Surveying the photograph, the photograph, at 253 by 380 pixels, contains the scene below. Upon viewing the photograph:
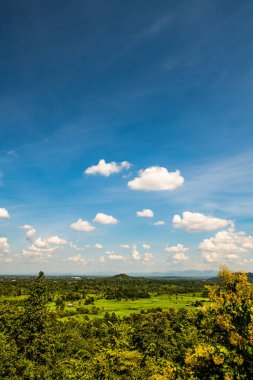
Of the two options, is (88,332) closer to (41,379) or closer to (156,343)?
(156,343)

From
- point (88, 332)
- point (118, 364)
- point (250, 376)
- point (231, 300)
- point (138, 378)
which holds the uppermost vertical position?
point (231, 300)

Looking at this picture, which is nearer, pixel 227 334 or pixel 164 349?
pixel 227 334

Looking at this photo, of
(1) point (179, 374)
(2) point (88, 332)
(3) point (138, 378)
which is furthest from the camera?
(2) point (88, 332)

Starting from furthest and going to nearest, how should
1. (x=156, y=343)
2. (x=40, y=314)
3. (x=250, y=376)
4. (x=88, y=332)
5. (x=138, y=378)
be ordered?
(x=88, y=332)
(x=156, y=343)
(x=40, y=314)
(x=138, y=378)
(x=250, y=376)

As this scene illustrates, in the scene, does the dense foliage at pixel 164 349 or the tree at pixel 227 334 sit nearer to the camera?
the tree at pixel 227 334

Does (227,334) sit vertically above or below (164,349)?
above

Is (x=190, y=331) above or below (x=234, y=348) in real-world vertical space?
below

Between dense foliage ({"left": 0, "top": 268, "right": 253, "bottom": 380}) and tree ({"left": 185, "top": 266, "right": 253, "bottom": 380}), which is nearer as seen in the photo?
tree ({"left": 185, "top": 266, "right": 253, "bottom": 380})

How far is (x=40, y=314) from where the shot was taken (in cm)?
5391

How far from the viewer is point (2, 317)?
93062mm

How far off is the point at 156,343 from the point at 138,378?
40.8m

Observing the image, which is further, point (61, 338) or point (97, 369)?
point (61, 338)

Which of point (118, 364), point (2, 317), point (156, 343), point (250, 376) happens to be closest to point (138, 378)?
point (118, 364)

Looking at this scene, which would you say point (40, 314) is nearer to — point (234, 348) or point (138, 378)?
point (138, 378)
